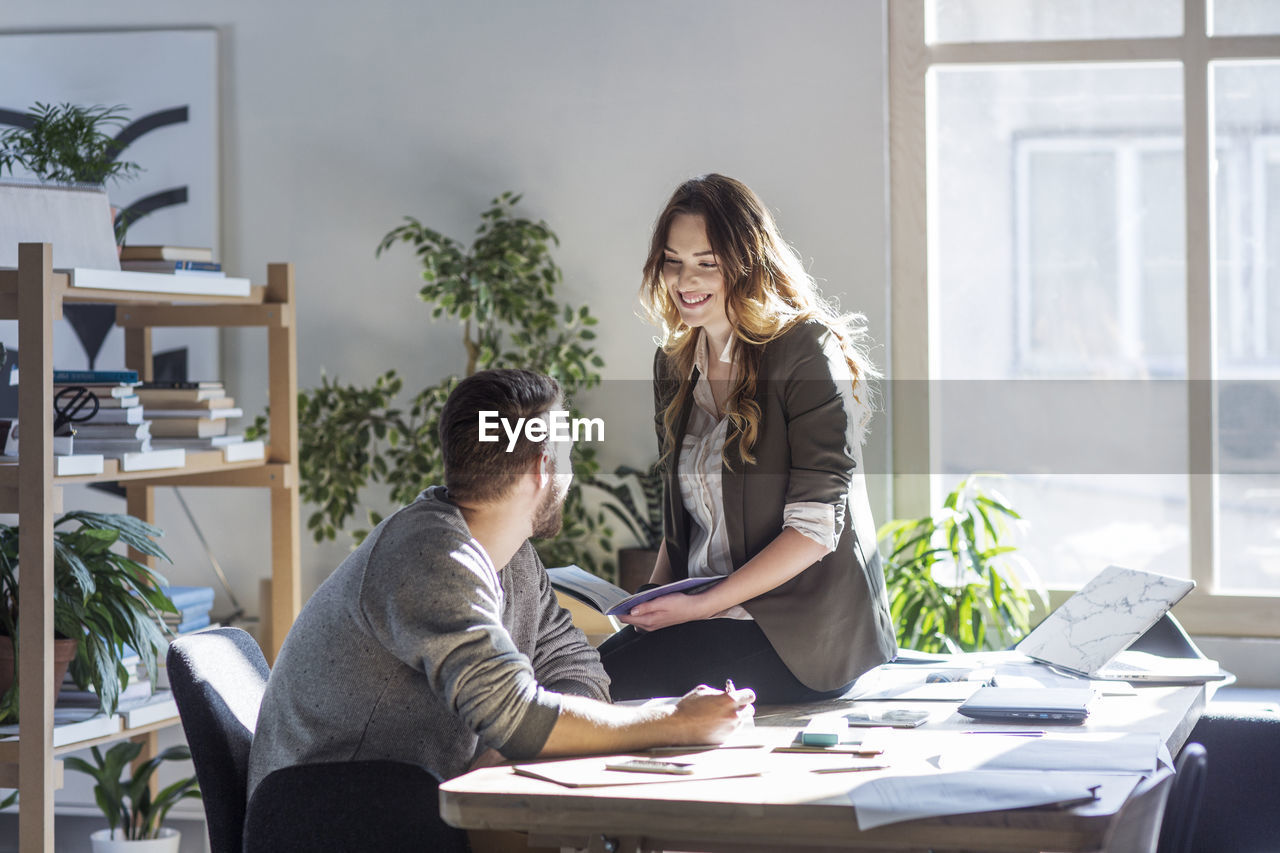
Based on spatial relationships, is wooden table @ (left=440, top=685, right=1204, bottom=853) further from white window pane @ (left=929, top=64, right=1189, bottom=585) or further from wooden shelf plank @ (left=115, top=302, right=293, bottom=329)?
white window pane @ (left=929, top=64, right=1189, bottom=585)

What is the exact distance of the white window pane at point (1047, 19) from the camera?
3543 millimetres

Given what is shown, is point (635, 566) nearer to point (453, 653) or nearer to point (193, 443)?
point (193, 443)

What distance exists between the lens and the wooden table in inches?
53.2

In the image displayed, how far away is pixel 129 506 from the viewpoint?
3.46 meters

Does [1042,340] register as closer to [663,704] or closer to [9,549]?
[663,704]

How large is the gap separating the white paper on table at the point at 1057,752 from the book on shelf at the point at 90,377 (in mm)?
1996

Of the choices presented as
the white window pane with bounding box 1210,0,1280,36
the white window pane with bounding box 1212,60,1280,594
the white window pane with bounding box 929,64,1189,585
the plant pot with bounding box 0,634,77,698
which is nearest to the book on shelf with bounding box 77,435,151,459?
the plant pot with bounding box 0,634,77,698

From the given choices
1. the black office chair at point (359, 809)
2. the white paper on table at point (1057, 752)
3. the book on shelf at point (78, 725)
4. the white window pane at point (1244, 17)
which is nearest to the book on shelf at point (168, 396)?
the book on shelf at point (78, 725)

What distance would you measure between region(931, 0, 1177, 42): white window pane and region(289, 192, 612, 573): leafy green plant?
1.26 m

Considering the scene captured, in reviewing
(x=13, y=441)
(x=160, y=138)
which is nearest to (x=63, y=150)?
(x=13, y=441)

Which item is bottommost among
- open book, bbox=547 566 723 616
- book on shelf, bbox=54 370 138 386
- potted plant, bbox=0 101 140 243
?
open book, bbox=547 566 723 616

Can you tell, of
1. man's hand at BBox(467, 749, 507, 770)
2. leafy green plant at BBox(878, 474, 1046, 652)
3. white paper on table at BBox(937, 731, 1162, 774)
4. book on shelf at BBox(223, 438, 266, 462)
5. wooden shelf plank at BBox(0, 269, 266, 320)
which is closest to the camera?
white paper on table at BBox(937, 731, 1162, 774)

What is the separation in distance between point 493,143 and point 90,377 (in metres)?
1.39

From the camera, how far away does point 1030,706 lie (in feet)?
6.02
